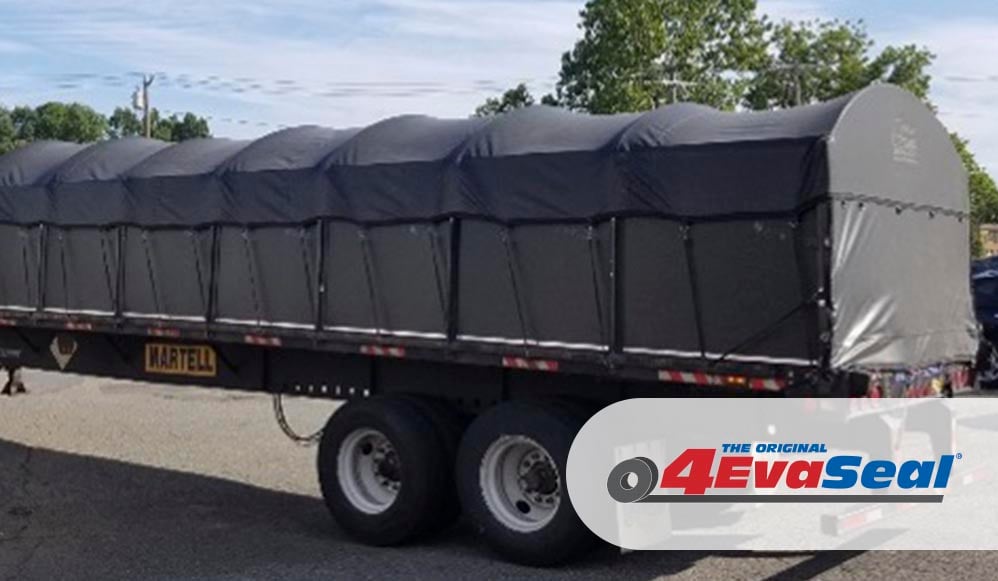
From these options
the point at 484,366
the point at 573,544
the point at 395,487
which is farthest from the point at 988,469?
the point at 395,487

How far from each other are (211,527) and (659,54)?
120 ft

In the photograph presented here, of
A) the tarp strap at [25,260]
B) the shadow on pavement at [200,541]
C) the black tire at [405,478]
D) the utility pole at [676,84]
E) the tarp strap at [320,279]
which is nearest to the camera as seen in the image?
the shadow on pavement at [200,541]

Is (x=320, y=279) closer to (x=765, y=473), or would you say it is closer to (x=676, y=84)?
(x=765, y=473)

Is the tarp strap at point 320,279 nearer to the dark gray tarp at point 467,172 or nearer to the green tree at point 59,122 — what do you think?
the dark gray tarp at point 467,172

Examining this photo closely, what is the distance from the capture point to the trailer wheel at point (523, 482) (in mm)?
7508

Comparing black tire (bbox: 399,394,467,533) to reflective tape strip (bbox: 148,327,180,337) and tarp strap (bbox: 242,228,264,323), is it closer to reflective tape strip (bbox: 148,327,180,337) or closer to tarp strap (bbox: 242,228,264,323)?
tarp strap (bbox: 242,228,264,323)

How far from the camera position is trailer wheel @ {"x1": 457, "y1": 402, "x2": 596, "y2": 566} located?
7.51 m

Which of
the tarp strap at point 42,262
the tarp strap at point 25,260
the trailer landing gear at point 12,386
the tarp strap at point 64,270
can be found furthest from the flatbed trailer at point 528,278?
the trailer landing gear at point 12,386

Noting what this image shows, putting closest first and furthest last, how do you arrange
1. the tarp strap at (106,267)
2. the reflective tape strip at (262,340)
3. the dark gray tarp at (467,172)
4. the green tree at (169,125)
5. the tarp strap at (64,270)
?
the dark gray tarp at (467,172) < the reflective tape strip at (262,340) < the tarp strap at (106,267) < the tarp strap at (64,270) < the green tree at (169,125)

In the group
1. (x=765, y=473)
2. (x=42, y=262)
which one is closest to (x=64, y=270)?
(x=42, y=262)

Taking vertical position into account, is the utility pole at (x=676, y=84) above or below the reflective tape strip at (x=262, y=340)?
above

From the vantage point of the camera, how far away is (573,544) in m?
7.51

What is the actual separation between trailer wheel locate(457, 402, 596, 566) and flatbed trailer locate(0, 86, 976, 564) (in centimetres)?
2

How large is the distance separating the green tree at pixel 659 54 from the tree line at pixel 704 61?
36 mm
